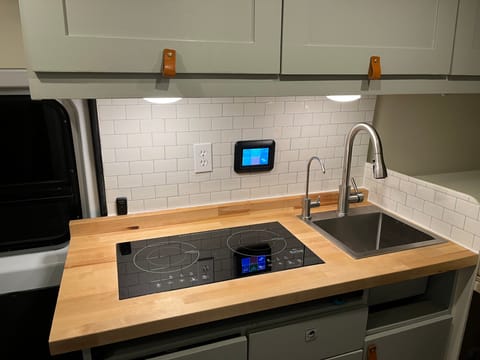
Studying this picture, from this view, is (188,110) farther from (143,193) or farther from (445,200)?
(445,200)

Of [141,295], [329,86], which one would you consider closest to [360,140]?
[329,86]

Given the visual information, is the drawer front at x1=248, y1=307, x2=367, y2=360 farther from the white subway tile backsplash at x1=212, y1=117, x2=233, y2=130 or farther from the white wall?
the white subway tile backsplash at x1=212, y1=117, x2=233, y2=130

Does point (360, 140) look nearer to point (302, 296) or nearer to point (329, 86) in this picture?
point (329, 86)

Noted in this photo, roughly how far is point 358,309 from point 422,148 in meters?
0.99

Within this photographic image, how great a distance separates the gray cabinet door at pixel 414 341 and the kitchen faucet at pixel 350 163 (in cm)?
55

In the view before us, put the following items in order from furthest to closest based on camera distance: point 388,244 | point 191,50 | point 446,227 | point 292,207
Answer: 1. point 292,207
2. point 388,244
3. point 446,227
4. point 191,50

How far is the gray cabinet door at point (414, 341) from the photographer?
4.60 ft

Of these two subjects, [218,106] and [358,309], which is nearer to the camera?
[358,309]

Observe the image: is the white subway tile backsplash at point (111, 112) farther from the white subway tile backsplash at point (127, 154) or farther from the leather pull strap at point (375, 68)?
the leather pull strap at point (375, 68)

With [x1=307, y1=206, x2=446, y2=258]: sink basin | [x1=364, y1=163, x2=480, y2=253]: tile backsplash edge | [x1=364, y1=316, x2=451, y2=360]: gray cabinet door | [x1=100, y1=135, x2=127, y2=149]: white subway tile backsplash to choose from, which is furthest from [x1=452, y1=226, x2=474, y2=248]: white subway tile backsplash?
[x1=100, y1=135, x2=127, y2=149]: white subway tile backsplash

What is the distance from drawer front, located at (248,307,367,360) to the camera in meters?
1.21

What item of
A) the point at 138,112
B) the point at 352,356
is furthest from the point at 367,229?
the point at 138,112

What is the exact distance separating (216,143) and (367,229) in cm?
83

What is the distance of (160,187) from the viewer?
1645mm
